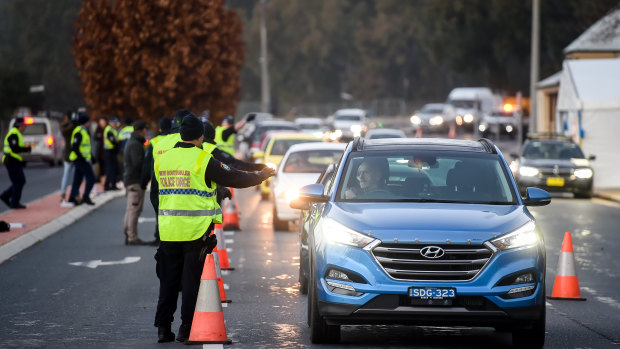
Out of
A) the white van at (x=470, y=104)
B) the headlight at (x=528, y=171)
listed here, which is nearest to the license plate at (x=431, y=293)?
the headlight at (x=528, y=171)

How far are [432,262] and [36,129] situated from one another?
39786 millimetres

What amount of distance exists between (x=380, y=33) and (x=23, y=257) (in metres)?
91.7

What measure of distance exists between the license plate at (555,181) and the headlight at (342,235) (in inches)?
881

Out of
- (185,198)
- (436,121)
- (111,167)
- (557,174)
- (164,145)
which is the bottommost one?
(436,121)

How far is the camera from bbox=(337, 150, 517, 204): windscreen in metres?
10.3

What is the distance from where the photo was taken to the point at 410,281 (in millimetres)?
9156

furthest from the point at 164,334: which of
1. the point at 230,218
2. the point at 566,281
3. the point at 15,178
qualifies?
the point at 15,178

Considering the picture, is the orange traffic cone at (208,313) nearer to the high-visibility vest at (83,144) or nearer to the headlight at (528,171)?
the high-visibility vest at (83,144)

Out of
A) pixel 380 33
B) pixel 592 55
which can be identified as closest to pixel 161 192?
pixel 592 55

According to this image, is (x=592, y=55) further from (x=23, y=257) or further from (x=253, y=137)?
(x=23, y=257)

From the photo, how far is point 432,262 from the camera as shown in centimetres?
916

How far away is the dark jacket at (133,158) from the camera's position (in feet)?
60.7

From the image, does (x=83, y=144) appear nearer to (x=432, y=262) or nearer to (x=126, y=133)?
(x=126, y=133)

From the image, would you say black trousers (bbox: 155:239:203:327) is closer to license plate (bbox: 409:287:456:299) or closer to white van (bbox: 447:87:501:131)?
license plate (bbox: 409:287:456:299)
